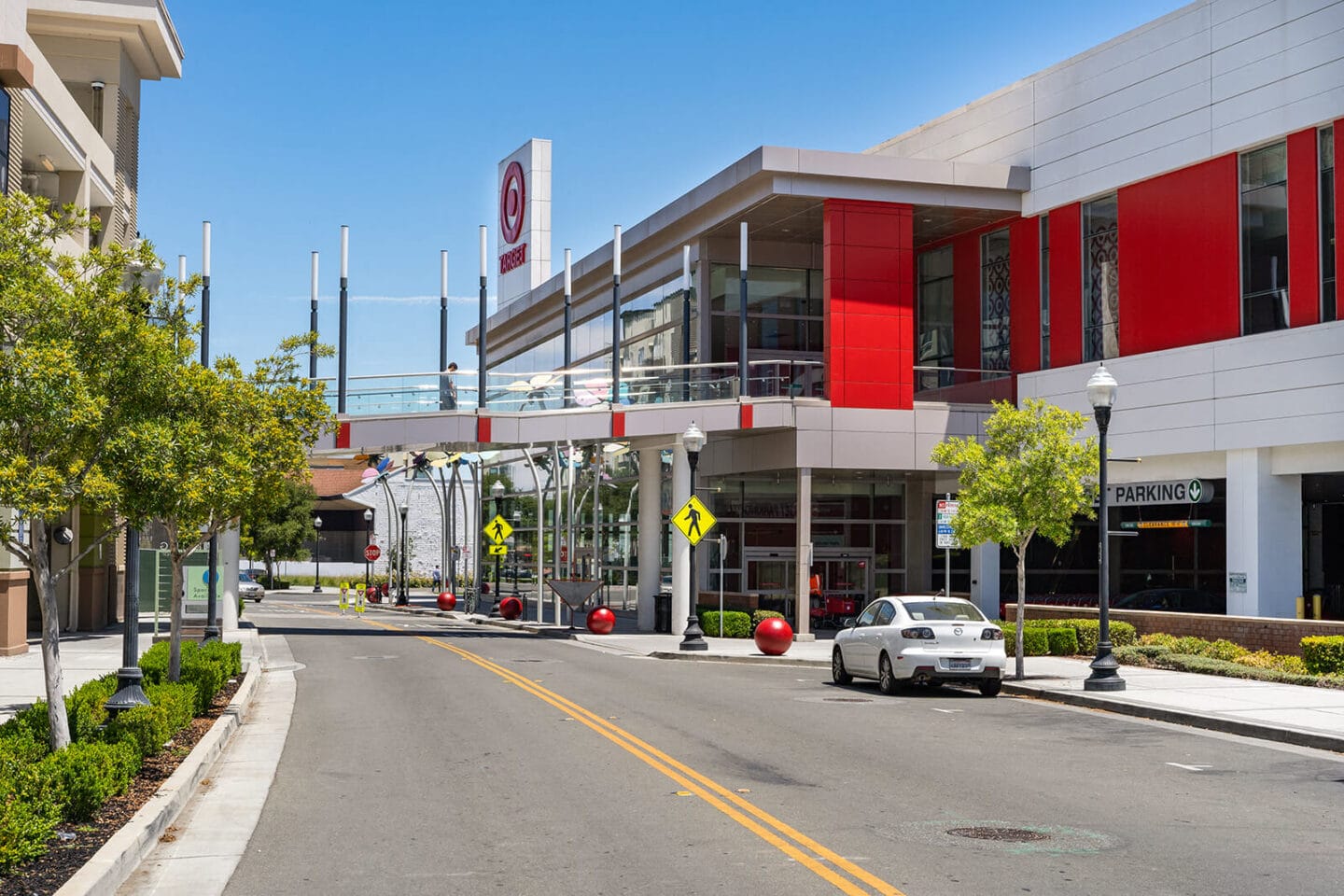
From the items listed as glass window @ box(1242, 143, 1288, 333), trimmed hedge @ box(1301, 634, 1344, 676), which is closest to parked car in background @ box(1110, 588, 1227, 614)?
glass window @ box(1242, 143, 1288, 333)

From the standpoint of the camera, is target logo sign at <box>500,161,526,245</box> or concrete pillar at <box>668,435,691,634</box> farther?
target logo sign at <box>500,161,526,245</box>

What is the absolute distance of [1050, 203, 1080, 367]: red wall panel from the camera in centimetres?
3628

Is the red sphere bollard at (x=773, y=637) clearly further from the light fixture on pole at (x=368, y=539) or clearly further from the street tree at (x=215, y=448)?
the light fixture on pole at (x=368, y=539)

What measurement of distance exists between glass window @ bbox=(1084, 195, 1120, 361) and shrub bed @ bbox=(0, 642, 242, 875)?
2555 centimetres

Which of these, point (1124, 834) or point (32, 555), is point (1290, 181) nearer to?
point (1124, 834)

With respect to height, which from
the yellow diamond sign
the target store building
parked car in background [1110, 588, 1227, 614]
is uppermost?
the target store building

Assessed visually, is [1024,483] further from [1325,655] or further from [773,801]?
[773,801]

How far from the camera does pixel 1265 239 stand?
3081 cm

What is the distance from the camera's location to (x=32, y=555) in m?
11.5

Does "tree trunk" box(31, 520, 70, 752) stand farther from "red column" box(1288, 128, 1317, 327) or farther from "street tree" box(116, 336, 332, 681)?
"red column" box(1288, 128, 1317, 327)

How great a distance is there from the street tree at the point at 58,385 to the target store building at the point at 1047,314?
24.3 meters

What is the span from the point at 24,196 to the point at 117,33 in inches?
1160

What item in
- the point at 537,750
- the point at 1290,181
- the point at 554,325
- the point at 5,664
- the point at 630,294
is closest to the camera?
the point at 537,750

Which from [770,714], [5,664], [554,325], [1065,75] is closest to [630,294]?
[554,325]
